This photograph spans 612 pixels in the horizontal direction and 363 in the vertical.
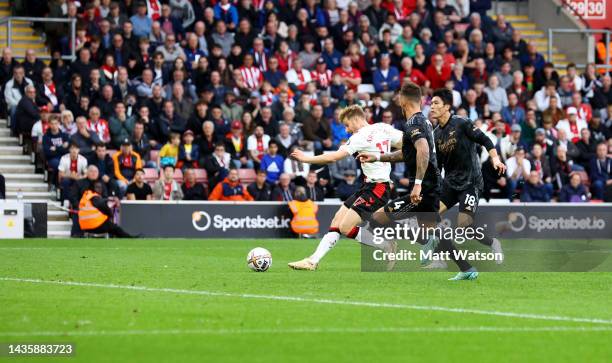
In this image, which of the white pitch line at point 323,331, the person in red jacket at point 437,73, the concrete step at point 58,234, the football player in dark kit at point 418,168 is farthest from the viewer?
A: the person in red jacket at point 437,73

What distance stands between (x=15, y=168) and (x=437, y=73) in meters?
10.6

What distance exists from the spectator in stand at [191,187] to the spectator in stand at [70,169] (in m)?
2.15

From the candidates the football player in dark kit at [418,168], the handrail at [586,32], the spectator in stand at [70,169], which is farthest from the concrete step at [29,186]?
the handrail at [586,32]

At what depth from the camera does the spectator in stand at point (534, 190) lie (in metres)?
28.3

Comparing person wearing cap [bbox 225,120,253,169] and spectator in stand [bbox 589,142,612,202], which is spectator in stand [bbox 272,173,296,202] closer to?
person wearing cap [bbox 225,120,253,169]

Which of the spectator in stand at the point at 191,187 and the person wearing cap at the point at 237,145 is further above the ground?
the person wearing cap at the point at 237,145

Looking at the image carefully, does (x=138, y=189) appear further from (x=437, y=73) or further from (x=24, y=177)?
(x=437, y=73)

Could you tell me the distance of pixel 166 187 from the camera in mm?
26016

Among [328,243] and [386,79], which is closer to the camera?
[328,243]

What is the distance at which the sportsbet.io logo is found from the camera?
26047 mm

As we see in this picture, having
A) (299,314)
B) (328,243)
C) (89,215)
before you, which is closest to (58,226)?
(89,215)

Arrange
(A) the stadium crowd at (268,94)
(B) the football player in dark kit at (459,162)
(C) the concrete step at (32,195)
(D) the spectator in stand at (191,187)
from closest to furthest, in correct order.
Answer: (B) the football player in dark kit at (459,162) < (C) the concrete step at (32,195) < (D) the spectator in stand at (191,187) < (A) the stadium crowd at (268,94)

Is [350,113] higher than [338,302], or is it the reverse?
[350,113]

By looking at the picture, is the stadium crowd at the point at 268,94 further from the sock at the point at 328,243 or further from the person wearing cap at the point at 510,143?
the sock at the point at 328,243
